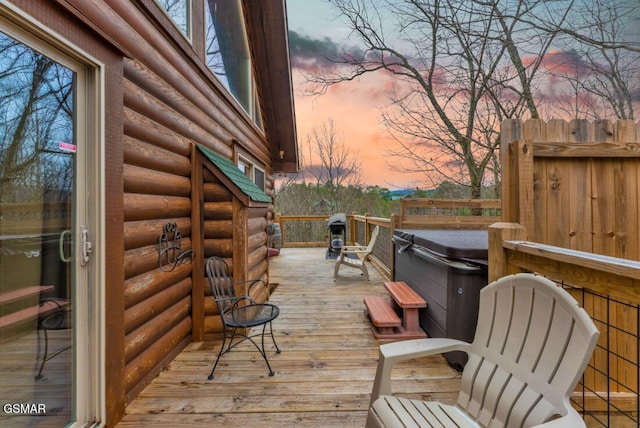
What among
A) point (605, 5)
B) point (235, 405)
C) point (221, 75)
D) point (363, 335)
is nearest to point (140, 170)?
point (235, 405)

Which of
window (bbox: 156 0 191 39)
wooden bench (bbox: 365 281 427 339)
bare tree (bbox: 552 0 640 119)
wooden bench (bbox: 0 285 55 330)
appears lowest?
wooden bench (bbox: 365 281 427 339)

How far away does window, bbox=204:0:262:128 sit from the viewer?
11.5 feet

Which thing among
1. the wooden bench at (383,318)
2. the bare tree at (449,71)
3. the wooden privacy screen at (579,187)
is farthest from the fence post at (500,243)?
the bare tree at (449,71)

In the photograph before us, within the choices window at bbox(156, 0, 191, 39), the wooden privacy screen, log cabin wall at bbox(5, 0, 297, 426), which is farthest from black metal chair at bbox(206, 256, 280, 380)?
window at bbox(156, 0, 191, 39)

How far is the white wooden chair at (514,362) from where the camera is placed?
0.93 meters

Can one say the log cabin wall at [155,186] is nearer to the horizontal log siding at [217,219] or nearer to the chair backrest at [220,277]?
the horizontal log siding at [217,219]

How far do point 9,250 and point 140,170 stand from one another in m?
1.02

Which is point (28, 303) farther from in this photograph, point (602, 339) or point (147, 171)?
→ point (602, 339)

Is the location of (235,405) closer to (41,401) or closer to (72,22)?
(41,401)

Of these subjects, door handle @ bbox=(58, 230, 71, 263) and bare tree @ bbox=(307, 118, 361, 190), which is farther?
bare tree @ bbox=(307, 118, 361, 190)

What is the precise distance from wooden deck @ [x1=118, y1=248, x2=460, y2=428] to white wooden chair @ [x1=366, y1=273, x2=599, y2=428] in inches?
28.4

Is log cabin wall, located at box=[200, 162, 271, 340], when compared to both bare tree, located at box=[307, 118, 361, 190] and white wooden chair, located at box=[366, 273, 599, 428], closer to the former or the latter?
white wooden chair, located at box=[366, 273, 599, 428]

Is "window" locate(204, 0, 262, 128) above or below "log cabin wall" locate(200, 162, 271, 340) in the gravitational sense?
above

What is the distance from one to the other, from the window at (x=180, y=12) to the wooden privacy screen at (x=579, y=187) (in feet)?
10.4
